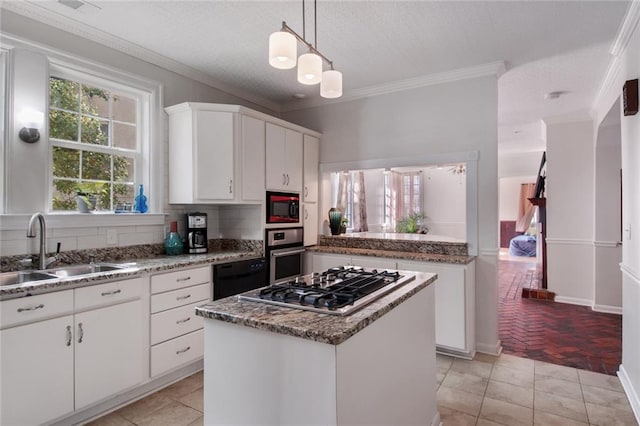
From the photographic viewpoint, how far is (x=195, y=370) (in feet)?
9.78

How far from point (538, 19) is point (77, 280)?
351 centimetres

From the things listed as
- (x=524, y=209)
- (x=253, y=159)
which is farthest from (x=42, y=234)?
(x=524, y=209)

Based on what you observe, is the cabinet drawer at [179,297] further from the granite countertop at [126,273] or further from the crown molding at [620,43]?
the crown molding at [620,43]

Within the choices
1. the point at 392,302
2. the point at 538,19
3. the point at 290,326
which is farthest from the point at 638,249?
the point at 290,326

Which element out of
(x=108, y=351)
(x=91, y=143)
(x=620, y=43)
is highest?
(x=620, y=43)

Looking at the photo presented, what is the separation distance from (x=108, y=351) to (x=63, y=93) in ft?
6.40

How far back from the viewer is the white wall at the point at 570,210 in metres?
4.97

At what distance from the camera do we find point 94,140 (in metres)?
2.95

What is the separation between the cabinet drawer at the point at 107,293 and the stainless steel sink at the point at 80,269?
224 mm

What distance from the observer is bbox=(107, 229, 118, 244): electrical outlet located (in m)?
2.89

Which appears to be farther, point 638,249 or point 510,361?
point 510,361

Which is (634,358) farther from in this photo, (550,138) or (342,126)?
(550,138)

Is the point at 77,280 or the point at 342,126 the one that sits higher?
the point at 342,126

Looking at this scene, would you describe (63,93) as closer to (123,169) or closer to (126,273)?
(123,169)
